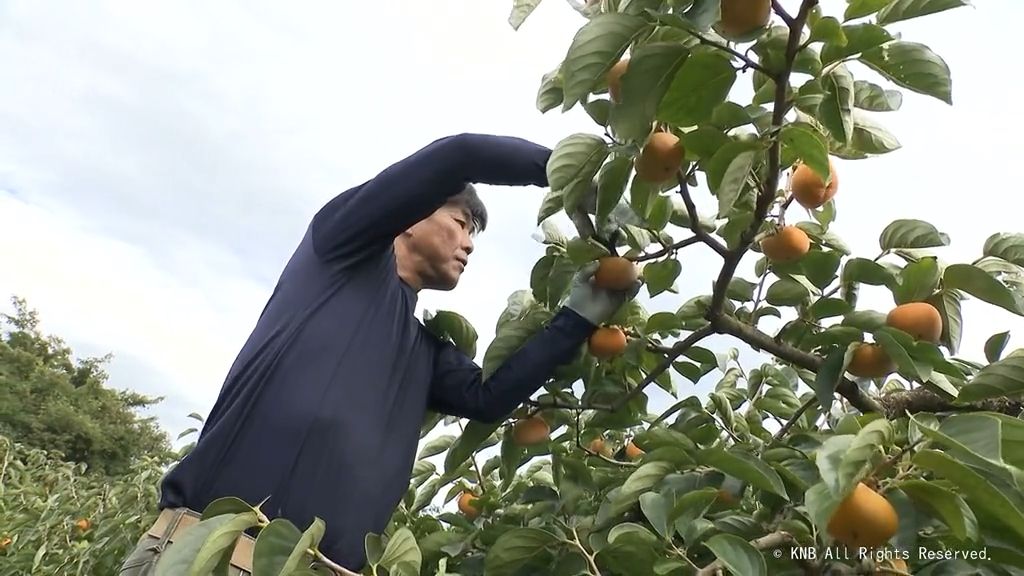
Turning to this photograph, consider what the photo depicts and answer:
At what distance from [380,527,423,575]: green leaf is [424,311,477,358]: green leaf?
2.29ft

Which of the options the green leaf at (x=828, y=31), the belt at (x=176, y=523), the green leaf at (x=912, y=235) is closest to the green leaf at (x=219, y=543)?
the belt at (x=176, y=523)

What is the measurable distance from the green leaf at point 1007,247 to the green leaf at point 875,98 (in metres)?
0.29

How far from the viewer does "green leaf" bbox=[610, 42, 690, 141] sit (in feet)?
2.87

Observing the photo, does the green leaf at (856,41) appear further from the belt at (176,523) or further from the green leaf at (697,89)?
the belt at (176,523)

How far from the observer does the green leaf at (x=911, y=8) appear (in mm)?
914

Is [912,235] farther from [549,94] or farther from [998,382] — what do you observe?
[549,94]

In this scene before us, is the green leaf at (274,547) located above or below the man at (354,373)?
below

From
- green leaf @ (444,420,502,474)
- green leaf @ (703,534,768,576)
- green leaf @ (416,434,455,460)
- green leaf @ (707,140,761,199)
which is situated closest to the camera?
green leaf @ (703,534,768,576)

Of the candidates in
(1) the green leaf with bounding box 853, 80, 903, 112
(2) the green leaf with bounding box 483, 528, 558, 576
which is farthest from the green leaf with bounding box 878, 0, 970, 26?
(2) the green leaf with bounding box 483, 528, 558, 576

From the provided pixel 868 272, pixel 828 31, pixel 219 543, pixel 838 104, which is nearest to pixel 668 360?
pixel 868 272

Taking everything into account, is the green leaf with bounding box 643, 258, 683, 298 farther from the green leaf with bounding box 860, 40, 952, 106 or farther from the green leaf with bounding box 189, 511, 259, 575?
the green leaf with bounding box 189, 511, 259, 575

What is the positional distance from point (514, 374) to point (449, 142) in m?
0.46

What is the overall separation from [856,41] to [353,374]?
0.94 metres

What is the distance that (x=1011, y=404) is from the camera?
3.97 feet
